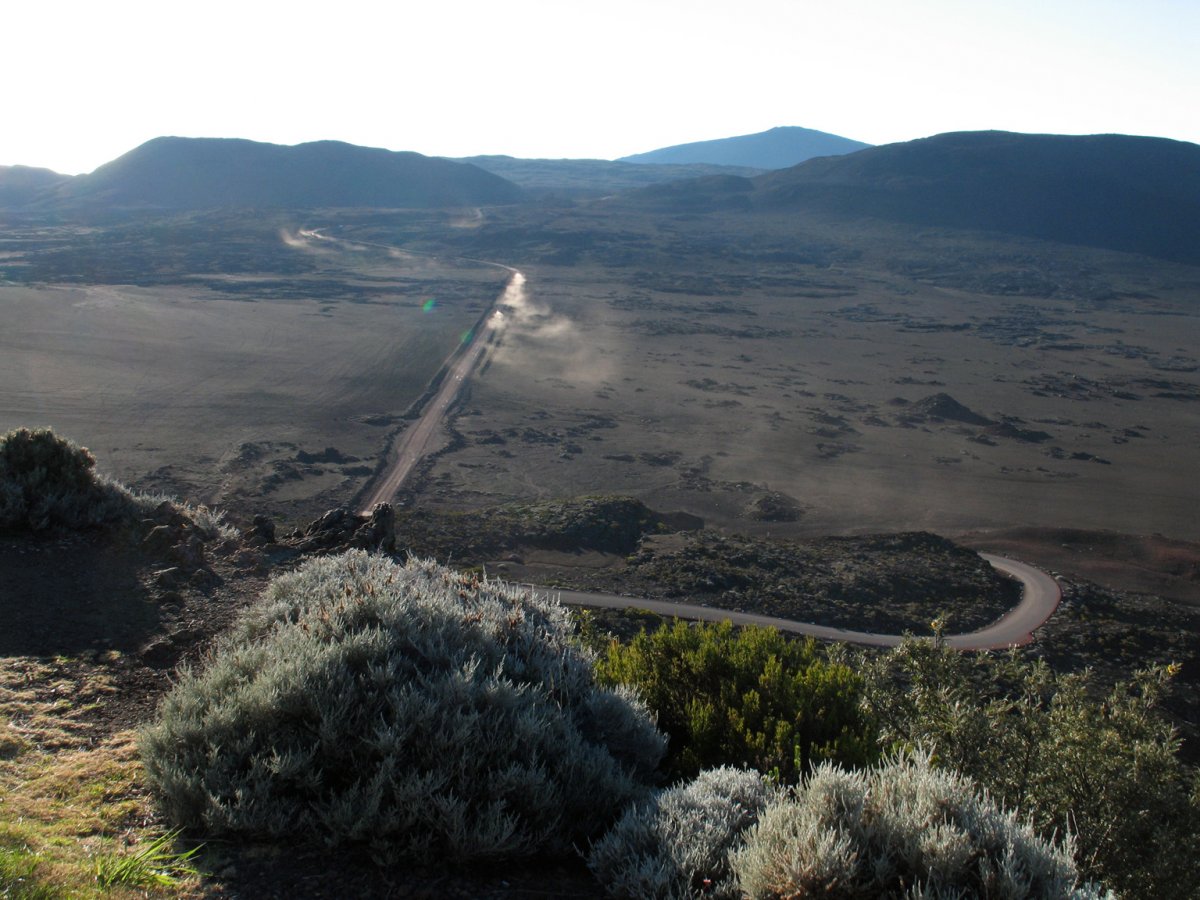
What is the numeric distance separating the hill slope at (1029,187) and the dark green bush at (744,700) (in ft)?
405

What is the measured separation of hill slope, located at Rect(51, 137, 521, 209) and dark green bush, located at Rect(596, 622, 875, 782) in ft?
467

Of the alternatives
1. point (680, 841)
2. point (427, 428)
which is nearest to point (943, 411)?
point (427, 428)

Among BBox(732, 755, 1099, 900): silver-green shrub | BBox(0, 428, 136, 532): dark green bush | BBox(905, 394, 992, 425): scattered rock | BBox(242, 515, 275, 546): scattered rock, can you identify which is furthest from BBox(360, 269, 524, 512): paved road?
BBox(732, 755, 1099, 900): silver-green shrub

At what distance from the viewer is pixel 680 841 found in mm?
3932

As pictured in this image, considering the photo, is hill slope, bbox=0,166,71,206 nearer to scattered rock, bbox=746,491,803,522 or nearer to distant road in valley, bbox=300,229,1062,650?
distant road in valley, bbox=300,229,1062,650

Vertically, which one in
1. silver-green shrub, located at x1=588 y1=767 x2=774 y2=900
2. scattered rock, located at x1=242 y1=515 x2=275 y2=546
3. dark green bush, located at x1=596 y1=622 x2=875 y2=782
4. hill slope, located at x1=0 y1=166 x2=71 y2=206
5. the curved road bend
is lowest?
the curved road bend

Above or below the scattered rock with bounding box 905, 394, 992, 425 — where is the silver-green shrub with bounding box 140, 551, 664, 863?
above

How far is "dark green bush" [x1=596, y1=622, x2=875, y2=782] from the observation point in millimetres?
5844

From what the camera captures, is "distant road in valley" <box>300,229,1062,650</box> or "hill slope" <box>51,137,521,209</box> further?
"hill slope" <box>51,137,521,209</box>

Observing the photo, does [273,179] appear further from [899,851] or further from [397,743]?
[899,851]

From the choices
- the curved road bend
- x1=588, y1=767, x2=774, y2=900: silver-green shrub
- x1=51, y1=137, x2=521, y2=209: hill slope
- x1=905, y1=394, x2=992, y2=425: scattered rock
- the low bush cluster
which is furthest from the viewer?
x1=51, y1=137, x2=521, y2=209: hill slope

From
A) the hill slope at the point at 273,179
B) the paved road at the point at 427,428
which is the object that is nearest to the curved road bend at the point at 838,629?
the paved road at the point at 427,428

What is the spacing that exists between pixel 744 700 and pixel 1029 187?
140251 mm

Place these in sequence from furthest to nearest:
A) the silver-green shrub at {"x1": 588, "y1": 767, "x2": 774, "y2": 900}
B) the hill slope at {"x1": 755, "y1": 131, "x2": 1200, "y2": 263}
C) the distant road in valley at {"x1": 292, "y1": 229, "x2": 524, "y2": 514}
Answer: the hill slope at {"x1": 755, "y1": 131, "x2": 1200, "y2": 263} < the distant road in valley at {"x1": 292, "y1": 229, "x2": 524, "y2": 514} < the silver-green shrub at {"x1": 588, "y1": 767, "x2": 774, "y2": 900}
